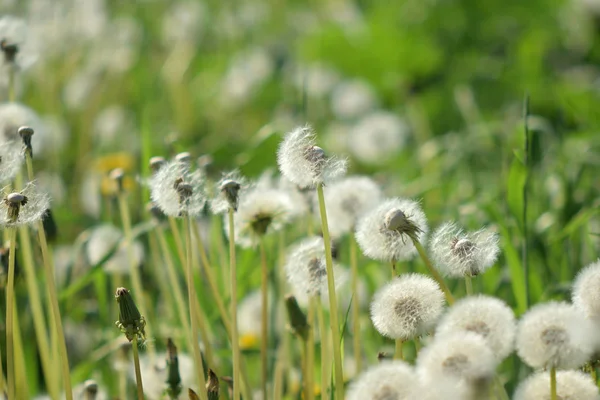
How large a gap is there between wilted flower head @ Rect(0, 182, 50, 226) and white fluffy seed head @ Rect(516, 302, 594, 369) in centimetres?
47

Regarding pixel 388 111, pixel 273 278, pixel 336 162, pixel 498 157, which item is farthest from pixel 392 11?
pixel 336 162

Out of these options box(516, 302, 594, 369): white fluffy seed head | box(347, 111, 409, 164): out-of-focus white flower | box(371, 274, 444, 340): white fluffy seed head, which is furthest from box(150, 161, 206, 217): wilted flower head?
box(347, 111, 409, 164): out-of-focus white flower

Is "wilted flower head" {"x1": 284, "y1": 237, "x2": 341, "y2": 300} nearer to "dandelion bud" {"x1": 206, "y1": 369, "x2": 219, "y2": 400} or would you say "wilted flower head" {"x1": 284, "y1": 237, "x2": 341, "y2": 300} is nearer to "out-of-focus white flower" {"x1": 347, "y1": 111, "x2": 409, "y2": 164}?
"dandelion bud" {"x1": 206, "y1": 369, "x2": 219, "y2": 400}

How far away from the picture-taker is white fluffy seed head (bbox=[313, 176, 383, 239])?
1.10 m

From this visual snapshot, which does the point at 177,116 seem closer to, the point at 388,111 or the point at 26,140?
the point at 388,111

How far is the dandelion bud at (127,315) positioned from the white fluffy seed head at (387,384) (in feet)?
0.81

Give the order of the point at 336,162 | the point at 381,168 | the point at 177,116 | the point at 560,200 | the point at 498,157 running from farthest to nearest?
the point at 177,116 → the point at 381,168 → the point at 498,157 → the point at 560,200 → the point at 336,162

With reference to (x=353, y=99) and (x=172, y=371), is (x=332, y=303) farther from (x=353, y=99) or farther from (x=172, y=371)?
(x=353, y=99)

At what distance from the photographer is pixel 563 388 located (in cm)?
72

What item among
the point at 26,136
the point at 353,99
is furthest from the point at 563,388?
the point at 353,99

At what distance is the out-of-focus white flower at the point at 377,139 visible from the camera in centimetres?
263

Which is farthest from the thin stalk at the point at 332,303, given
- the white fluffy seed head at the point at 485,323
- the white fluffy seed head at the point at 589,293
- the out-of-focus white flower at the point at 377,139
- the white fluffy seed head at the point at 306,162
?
the out-of-focus white flower at the point at 377,139

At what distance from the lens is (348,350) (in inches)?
53.5

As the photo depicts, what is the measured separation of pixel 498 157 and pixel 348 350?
975mm
